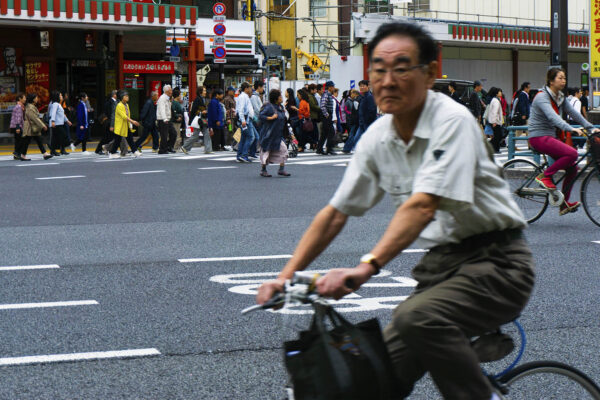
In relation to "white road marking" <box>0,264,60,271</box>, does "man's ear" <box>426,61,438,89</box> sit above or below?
above

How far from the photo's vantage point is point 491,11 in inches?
1825

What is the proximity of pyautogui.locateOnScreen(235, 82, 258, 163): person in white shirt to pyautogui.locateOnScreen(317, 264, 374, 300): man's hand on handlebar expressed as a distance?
59.6 feet

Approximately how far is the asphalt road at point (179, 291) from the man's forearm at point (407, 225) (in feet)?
1.21

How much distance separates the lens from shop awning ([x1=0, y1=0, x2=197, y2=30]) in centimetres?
2622

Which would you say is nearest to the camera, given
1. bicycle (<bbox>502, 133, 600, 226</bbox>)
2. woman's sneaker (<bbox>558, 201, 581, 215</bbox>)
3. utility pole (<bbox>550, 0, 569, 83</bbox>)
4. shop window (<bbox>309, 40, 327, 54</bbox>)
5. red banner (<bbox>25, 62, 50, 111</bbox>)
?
bicycle (<bbox>502, 133, 600, 226</bbox>)

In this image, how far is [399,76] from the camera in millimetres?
2736

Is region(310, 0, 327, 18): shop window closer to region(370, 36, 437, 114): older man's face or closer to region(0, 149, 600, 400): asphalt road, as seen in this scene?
region(0, 149, 600, 400): asphalt road

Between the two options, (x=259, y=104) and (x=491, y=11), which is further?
(x=491, y=11)

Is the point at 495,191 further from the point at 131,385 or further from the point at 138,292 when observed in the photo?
the point at 138,292

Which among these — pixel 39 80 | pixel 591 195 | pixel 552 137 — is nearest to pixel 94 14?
pixel 39 80

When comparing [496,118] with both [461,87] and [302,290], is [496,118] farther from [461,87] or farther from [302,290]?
[302,290]

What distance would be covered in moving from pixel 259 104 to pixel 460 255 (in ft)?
64.4

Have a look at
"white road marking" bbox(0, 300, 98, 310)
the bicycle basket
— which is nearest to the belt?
"white road marking" bbox(0, 300, 98, 310)

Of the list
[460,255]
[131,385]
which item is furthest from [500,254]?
[131,385]
